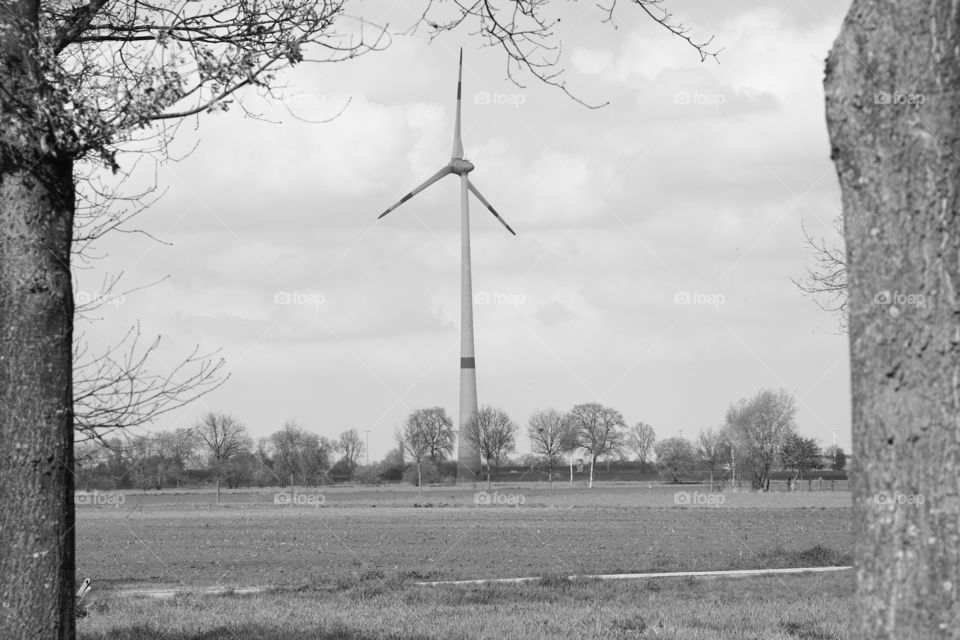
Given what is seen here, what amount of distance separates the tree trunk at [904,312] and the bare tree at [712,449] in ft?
314

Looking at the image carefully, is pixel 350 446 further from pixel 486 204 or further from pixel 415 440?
pixel 486 204

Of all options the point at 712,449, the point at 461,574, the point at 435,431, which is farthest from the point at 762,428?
the point at 461,574

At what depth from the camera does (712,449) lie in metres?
102

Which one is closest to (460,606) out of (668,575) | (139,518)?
(668,575)

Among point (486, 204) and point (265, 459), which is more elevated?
point (486, 204)

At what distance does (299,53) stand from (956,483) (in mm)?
4751

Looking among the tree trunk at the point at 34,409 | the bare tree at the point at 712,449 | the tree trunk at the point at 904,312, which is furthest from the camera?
the bare tree at the point at 712,449

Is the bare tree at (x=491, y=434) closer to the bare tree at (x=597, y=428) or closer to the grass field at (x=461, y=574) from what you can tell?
the bare tree at (x=597, y=428)

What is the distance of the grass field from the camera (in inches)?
414

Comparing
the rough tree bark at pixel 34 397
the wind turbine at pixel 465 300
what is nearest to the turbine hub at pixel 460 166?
the wind turbine at pixel 465 300

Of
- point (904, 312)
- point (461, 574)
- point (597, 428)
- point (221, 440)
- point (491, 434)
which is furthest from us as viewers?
point (597, 428)

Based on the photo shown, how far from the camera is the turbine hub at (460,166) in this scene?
76.2 m

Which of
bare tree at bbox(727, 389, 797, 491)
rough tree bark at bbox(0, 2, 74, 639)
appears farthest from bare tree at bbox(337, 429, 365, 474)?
rough tree bark at bbox(0, 2, 74, 639)

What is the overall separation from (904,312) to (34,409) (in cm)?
426
